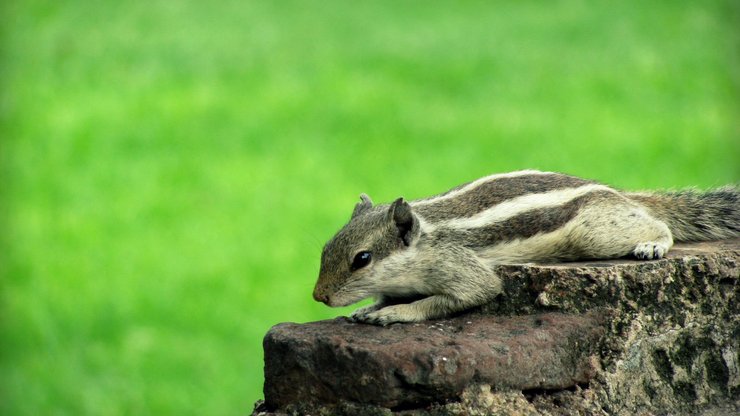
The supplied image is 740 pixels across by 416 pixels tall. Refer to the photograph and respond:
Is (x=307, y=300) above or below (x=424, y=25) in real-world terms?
below

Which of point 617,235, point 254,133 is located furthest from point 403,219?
point 254,133

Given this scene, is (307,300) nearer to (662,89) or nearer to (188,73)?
(188,73)

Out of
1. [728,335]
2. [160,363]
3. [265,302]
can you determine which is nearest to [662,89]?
[265,302]

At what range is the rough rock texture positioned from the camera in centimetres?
512

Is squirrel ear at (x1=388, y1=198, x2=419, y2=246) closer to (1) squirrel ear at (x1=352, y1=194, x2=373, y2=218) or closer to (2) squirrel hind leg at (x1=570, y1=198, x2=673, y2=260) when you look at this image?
(1) squirrel ear at (x1=352, y1=194, x2=373, y2=218)

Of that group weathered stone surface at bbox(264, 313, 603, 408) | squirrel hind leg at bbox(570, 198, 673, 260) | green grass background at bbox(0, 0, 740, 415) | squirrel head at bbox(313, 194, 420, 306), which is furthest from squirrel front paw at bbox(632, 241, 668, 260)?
green grass background at bbox(0, 0, 740, 415)

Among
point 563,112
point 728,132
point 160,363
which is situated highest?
point 563,112

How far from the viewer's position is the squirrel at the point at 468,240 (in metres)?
→ 5.76

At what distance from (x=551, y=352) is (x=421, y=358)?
2.31ft

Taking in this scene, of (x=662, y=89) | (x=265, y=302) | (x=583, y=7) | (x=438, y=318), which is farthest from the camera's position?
(x=583, y=7)

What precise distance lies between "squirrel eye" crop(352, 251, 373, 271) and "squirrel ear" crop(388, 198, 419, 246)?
20 centimetres

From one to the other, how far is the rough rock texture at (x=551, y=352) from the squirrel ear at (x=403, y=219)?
47 centimetres

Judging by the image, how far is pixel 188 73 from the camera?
54.8ft

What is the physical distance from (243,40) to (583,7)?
5.90m
